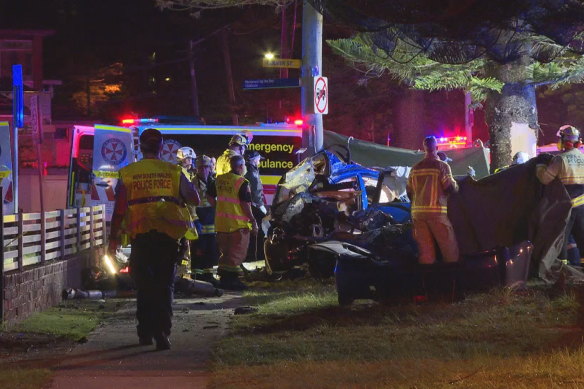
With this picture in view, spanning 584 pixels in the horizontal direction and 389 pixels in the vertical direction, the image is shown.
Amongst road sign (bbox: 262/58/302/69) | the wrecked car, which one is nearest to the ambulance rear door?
road sign (bbox: 262/58/302/69)

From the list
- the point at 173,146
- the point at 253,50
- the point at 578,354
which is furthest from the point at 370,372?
the point at 253,50

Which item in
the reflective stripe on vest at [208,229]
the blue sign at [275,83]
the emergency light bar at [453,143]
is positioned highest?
the blue sign at [275,83]

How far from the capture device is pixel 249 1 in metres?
18.4

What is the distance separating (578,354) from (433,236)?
10.8ft

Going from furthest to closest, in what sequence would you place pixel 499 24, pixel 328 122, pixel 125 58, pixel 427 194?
1. pixel 125 58
2. pixel 328 122
3. pixel 427 194
4. pixel 499 24

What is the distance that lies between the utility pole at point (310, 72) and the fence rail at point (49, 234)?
4380 mm

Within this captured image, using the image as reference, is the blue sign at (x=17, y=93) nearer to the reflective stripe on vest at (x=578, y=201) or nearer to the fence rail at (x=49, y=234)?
the fence rail at (x=49, y=234)

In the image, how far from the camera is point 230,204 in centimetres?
1210

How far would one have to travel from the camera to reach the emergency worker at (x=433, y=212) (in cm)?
958

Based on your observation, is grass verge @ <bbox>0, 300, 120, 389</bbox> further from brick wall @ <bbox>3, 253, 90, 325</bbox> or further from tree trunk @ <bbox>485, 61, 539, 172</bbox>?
tree trunk @ <bbox>485, 61, 539, 172</bbox>

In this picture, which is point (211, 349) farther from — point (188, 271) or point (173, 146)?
point (173, 146)

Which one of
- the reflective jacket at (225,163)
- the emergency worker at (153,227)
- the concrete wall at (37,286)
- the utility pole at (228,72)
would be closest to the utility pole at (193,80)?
the utility pole at (228,72)

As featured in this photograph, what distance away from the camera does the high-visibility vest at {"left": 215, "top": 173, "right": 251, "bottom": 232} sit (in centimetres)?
1202

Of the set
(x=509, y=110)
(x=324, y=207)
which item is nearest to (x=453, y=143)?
(x=509, y=110)
